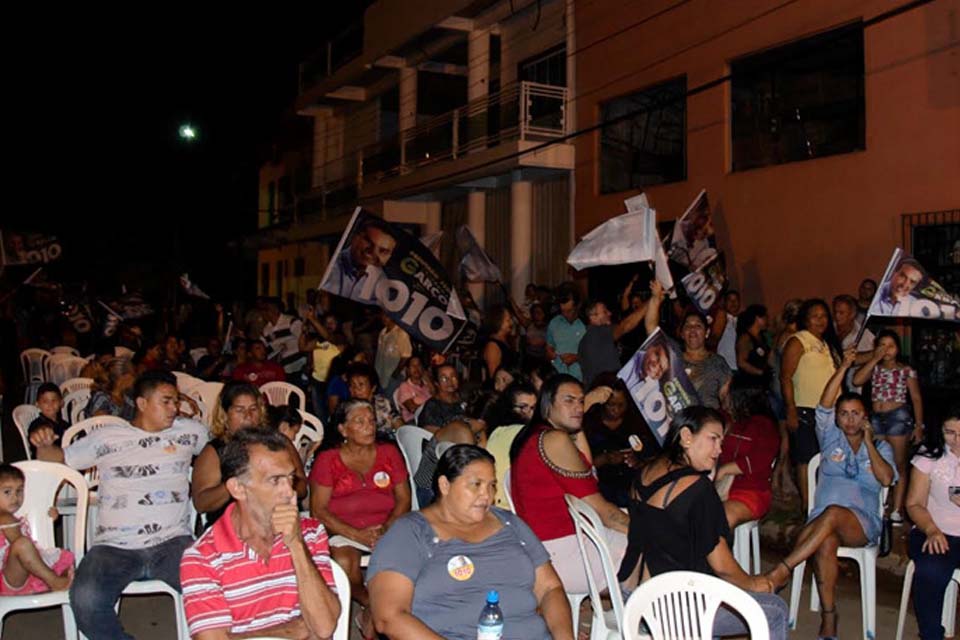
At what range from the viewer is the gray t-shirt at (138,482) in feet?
16.2

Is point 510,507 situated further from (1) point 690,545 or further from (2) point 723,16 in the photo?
(2) point 723,16

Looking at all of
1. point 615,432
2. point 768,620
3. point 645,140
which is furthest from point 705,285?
point 768,620

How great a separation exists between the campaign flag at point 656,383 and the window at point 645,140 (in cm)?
689

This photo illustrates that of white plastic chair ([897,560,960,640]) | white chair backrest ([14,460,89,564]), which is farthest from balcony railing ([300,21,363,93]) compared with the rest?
white plastic chair ([897,560,960,640])

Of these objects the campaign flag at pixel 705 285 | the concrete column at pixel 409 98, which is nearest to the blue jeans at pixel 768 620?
the campaign flag at pixel 705 285

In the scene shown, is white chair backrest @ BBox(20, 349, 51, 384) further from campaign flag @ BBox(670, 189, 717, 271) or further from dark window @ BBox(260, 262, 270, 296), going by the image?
dark window @ BBox(260, 262, 270, 296)

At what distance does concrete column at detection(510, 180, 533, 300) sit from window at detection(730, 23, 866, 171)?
202 inches

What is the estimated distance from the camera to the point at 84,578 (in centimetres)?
471

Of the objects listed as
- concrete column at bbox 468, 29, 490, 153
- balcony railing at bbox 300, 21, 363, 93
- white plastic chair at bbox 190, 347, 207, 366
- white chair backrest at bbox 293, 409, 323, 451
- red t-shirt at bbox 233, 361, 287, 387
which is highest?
balcony railing at bbox 300, 21, 363, 93

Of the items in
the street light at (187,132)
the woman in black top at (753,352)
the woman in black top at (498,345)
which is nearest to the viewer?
the woman in black top at (498,345)

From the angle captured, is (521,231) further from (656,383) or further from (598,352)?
(656,383)

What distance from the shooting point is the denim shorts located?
25.0 feet

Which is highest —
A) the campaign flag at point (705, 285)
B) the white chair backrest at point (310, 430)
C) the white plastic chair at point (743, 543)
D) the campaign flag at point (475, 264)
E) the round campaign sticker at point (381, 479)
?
the campaign flag at point (475, 264)

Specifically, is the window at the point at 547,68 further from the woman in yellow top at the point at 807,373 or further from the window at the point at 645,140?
the woman in yellow top at the point at 807,373
